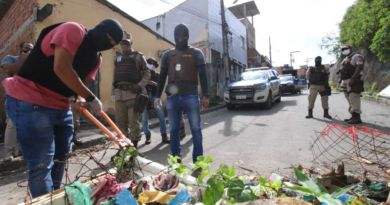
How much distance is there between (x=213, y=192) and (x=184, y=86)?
2603 mm

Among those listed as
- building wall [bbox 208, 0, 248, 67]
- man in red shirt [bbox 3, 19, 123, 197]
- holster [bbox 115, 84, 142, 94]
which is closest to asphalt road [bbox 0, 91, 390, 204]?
man in red shirt [bbox 3, 19, 123, 197]

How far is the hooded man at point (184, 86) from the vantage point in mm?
4344

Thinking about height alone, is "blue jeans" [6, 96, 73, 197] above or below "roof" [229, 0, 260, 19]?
below

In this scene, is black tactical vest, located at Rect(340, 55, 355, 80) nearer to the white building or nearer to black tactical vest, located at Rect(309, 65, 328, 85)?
black tactical vest, located at Rect(309, 65, 328, 85)

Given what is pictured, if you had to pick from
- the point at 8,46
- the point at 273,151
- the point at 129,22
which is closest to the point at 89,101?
the point at 273,151

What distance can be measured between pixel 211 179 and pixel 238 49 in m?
29.6

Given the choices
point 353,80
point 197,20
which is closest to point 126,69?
point 353,80

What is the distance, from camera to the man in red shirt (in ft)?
7.37

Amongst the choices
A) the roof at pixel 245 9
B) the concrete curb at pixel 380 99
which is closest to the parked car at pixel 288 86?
the concrete curb at pixel 380 99

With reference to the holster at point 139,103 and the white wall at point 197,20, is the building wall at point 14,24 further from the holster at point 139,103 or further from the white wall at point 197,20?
the white wall at point 197,20

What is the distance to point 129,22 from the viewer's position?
477 inches

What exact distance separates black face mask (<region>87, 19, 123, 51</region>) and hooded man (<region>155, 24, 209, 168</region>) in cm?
185

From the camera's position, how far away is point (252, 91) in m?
12.2

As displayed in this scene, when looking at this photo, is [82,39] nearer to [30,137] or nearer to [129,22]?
[30,137]
